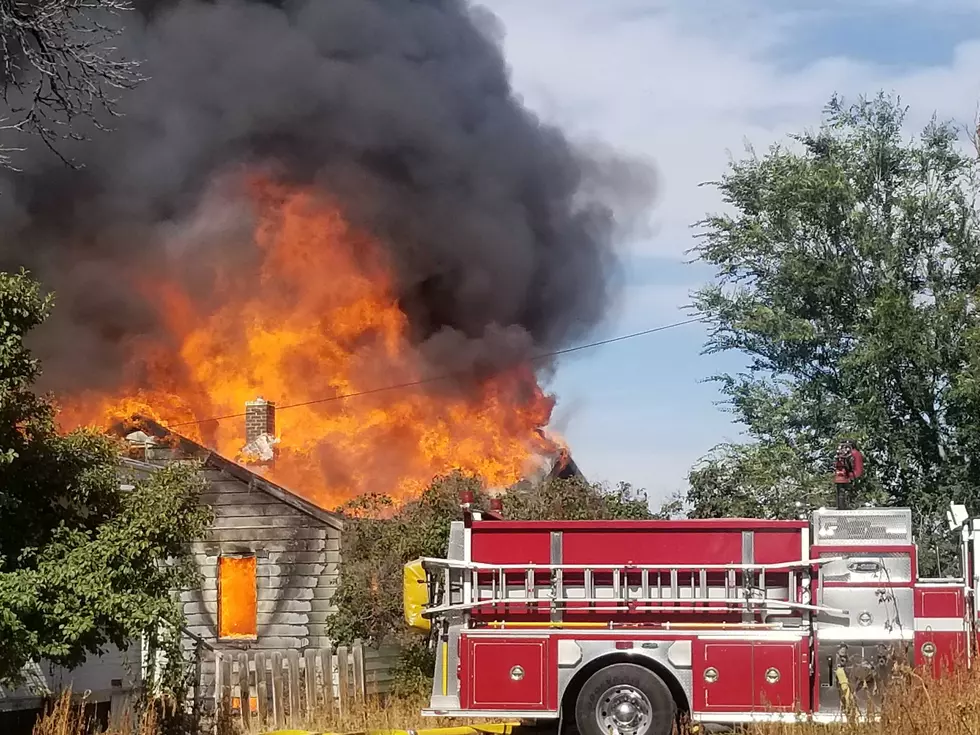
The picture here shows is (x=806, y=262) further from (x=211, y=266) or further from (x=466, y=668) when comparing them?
(x=211, y=266)

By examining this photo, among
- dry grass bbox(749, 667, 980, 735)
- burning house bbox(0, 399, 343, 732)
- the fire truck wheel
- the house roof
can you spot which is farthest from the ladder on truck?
burning house bbox(0, 399, 343, 732)

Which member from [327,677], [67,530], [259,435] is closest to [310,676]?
[327,677]

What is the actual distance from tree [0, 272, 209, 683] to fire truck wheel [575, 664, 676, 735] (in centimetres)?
349

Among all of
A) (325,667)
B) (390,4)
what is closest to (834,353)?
(325,667)

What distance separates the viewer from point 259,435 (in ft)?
88.4

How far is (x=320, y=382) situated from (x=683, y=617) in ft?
63.6

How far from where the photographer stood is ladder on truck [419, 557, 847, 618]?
11172mm

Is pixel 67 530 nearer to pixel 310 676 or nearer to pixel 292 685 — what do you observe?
pixel 292 685

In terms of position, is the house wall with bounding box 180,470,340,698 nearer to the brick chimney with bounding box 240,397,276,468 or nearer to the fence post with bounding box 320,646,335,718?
the fence post with bounding box 320,646,335,718

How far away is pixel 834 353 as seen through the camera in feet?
73.1

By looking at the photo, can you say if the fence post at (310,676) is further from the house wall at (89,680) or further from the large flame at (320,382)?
the large flame at (320,382)

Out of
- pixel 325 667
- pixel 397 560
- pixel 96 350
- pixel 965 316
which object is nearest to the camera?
pixel 325 667

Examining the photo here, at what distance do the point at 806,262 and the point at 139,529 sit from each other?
47.3 ft

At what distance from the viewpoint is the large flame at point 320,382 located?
27547 mm
